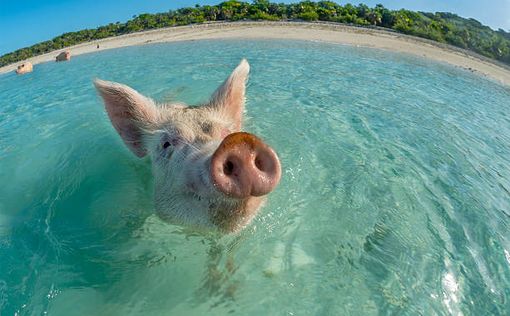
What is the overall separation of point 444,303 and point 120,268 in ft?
10.8

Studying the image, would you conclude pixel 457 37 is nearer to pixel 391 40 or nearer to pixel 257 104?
pixel 391 40

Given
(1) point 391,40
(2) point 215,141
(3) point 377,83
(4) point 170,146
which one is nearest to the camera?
(2) point 215,141

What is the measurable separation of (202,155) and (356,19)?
49870 mm

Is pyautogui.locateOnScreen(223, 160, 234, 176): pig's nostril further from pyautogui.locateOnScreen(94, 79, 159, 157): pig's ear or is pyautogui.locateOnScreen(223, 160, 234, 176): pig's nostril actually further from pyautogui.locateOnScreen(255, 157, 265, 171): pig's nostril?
pyautogui.locateOnScreen(94, 79, 159, 157): pig's ear

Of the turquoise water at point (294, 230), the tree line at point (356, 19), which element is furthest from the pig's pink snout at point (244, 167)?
the tree line at point (356, 19)

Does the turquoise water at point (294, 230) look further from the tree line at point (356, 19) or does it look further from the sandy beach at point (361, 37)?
the tree line at point (356, 19)

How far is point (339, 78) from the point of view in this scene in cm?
1459

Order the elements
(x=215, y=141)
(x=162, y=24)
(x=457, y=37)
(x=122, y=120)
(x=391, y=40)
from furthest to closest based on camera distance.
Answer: (x=162, y=24) < (x=457, y=37) < (x=391, y=40) < (x=122, y=120) < (x=215, y=141)

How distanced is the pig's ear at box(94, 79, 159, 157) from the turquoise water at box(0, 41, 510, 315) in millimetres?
925

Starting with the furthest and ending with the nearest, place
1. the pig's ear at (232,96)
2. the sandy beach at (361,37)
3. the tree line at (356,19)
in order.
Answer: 1. the tree line at (356,19)
2. the sandy beach at (361,37)
3. the pig's ear at (232,96)

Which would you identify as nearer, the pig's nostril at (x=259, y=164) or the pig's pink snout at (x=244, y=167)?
the pig's pink snout at (x=244, y=167)

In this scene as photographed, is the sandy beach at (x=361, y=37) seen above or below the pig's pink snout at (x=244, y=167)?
below

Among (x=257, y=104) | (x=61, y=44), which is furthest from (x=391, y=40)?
(x=61, y=44)

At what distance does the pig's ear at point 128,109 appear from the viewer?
4.76 m
